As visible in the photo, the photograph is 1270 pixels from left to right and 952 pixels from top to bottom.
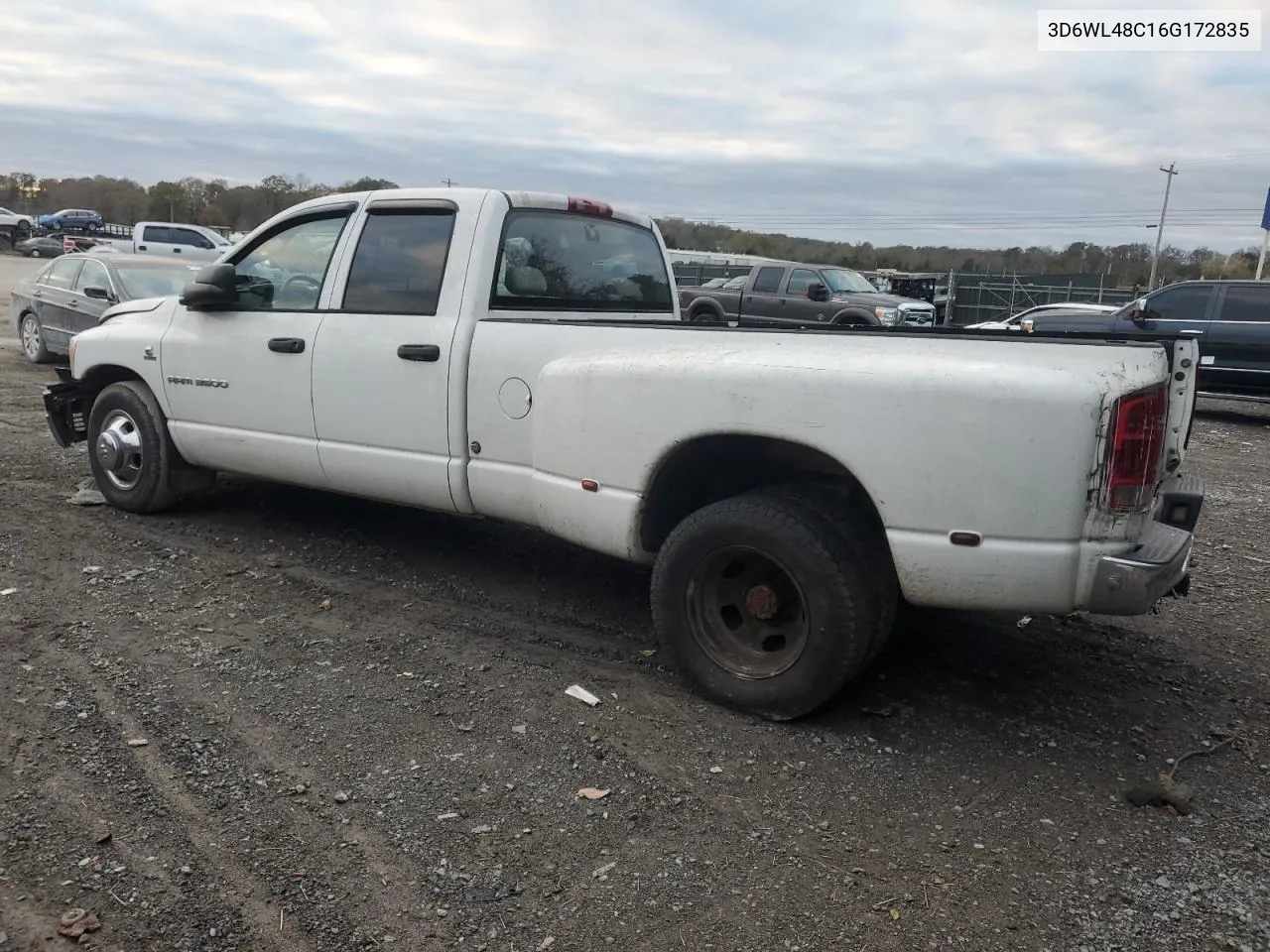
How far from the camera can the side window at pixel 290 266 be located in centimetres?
516

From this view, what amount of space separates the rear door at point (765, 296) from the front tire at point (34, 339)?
10767 millimetres

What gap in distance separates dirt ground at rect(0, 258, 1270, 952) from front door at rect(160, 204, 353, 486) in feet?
2.19

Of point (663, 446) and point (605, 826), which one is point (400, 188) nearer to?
point (663, 446)

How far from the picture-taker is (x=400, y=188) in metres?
5.08

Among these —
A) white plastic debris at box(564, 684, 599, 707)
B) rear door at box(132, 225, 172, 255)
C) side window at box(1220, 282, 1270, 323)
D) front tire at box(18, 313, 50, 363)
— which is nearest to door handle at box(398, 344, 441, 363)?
white plastic debris at box(564, 684, 599, 707)

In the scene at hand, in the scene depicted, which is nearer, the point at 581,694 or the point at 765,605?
the point at 765,605

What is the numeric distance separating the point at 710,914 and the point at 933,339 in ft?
6.42

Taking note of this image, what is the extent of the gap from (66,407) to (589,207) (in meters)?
3.69

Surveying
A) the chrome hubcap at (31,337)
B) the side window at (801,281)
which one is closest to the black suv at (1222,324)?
the side window at (801,281)

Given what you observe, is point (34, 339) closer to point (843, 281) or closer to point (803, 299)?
point (803, 299)

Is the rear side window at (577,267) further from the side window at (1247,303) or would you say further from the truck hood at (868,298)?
the truck hood at (868,298)

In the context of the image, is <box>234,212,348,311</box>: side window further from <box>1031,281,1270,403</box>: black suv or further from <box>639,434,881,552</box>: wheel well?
<box>1031,281,1270,403</box>: black suv

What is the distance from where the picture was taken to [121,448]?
19.7 feet

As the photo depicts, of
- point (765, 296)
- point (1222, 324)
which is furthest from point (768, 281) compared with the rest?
point (1222, 324)
